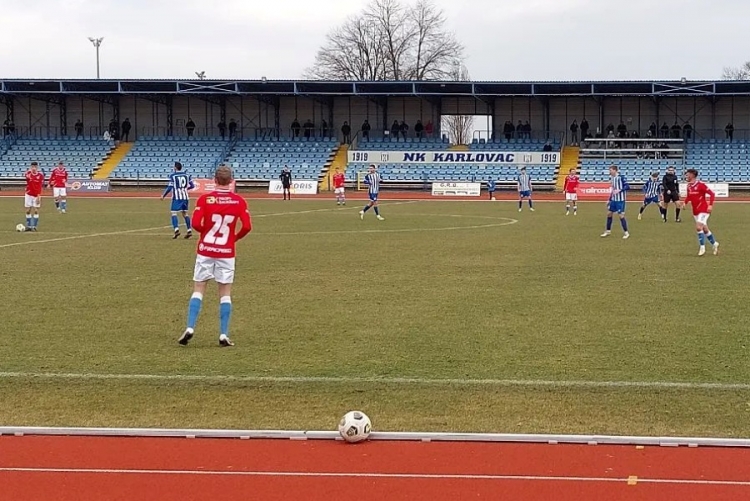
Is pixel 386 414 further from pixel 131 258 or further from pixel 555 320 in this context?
pixel 131 258

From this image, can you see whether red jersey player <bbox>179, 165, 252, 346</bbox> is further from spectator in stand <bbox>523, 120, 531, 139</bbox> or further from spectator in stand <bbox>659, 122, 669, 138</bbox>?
spectator in stand <bbox>659, 122, 669, 138</bbox>

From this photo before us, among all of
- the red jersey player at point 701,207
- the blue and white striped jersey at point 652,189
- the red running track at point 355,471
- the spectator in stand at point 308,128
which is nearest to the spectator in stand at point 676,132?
the spectator in stand at point 308,128

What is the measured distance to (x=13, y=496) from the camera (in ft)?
17.8

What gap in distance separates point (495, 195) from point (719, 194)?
1251 cm

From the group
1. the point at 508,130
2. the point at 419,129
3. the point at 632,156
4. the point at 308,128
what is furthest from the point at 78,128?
the point at 632,156

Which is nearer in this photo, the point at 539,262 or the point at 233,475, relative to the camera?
the point at 233,475

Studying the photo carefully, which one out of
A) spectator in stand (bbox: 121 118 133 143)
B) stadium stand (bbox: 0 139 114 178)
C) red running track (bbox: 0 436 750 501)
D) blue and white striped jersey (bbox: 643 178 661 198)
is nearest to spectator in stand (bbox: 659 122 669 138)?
blue and white striped jersey (bbox: 643 178 661 198)

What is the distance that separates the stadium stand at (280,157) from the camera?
61438 mm

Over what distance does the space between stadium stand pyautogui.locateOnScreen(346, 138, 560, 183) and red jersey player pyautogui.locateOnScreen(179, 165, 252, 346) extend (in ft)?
165

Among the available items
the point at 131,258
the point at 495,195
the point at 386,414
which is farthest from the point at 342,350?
the point at 495,195

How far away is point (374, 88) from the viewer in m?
63.1

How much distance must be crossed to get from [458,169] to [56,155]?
91.1 ft

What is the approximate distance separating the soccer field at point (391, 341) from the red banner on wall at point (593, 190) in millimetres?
34278

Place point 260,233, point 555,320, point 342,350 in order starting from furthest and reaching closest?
point 260,233 → point 555,320 → point 342,350
